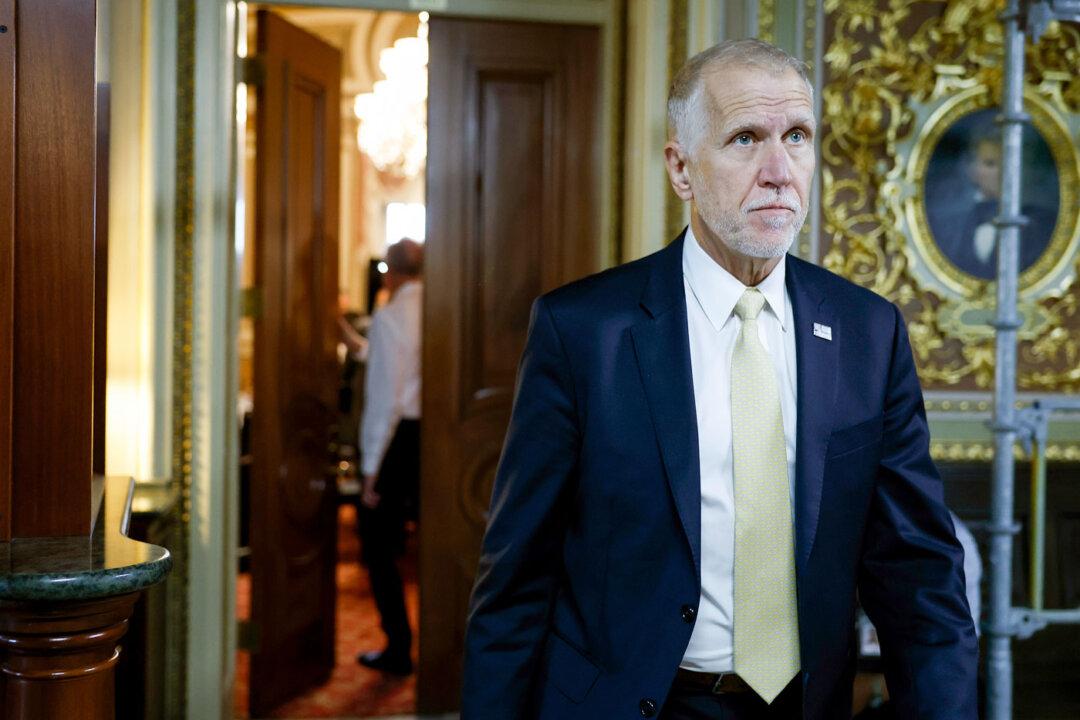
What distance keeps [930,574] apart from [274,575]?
109 inches

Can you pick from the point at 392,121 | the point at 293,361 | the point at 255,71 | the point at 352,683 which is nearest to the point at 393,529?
the point at 352,683

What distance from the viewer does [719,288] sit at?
5.17 feet

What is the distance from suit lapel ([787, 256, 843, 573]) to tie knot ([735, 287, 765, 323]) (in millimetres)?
65

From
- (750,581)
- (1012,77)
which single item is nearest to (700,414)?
(750,581)

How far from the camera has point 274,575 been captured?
385cm

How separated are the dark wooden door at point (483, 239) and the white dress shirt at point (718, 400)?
2085 mm

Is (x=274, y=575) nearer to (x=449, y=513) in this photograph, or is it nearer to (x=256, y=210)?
(x=449, y=513)

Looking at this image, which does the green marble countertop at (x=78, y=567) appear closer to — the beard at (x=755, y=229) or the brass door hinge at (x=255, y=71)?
the beard at (x=755, y=229)

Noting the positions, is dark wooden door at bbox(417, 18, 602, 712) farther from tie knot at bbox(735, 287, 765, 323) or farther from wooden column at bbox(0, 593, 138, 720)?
wooden column at bbox(0, 593, 138, 720)

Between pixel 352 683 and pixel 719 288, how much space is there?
10.5ft

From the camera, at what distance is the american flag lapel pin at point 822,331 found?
1.58 m

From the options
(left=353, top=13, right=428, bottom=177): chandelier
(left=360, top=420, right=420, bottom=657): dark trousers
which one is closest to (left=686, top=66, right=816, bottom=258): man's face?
(left=360, top=420, right=420, bottom=657): dark trousers

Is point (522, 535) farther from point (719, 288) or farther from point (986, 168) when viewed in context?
point (986, 168)

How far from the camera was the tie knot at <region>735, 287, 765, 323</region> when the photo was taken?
5.11 ft
